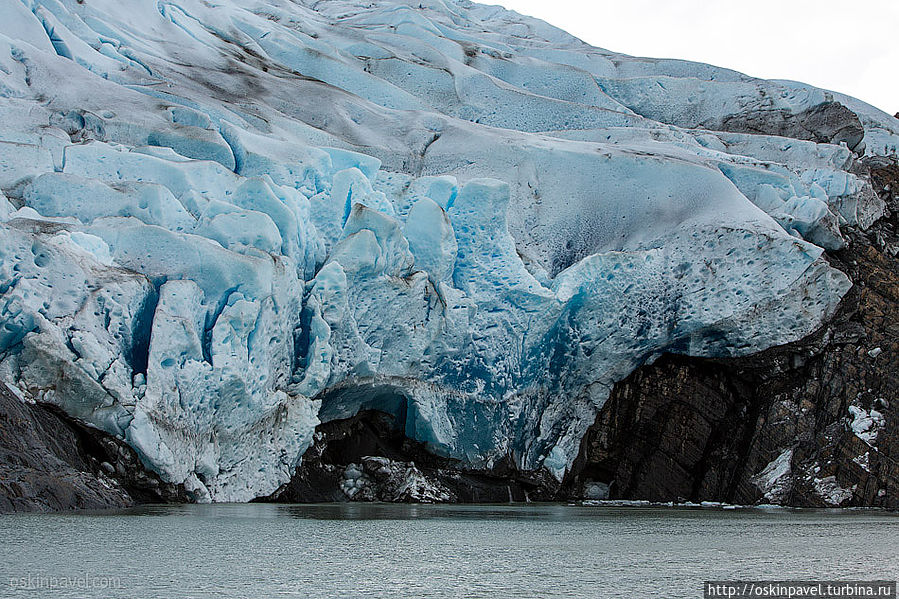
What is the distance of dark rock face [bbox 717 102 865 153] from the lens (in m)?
20.8

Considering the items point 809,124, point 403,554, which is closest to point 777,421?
point 809,124

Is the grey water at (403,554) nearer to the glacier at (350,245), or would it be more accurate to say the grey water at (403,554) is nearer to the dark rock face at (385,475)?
the glacier at (350,245)

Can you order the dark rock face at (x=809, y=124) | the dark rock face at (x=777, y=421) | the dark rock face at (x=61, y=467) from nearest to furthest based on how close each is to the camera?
the dark rock face at (x=61, y=467), the dark rock face at (x=777, y=421), the dark rock face at (x=809, y=124)

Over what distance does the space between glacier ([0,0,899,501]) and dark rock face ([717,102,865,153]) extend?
85 mm

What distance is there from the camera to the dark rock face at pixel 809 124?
2084 cm

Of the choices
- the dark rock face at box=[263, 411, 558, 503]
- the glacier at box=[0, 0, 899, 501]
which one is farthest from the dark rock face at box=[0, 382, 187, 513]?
the dark rock face at box=[263, 411, 558, 503]

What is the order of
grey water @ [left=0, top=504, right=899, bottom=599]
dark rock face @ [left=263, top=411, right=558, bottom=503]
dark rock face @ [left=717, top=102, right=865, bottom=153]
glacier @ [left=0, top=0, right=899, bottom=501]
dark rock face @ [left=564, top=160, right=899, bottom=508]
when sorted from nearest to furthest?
grey water @ [left=0, top=504, right=899, bottom=599], glacier @ [left=0, top=0, right=899, bottom=501], dark rock face @ [left=263, top=411, right=558, bottom=503], dark rock face @ [left=564, top=160, right=899, bottom=508], dark rock face @ [left=717, top=102, right=865, bottom=153]

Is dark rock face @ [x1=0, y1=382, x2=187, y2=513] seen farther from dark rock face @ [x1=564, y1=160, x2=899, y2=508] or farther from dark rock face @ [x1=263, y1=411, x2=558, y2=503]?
dark rock face @ [x1=564, y1=160, x2=899, y2=508]

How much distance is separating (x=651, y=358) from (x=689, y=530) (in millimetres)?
6476

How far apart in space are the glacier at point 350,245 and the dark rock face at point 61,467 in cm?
20

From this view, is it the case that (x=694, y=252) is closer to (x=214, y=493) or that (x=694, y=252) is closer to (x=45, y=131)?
(x=214, y=493)

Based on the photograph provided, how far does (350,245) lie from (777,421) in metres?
7.68

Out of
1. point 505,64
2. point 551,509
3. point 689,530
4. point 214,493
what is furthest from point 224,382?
point 505,64

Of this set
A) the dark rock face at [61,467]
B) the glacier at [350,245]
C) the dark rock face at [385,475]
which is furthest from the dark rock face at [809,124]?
the dark rock face at [61,467]
